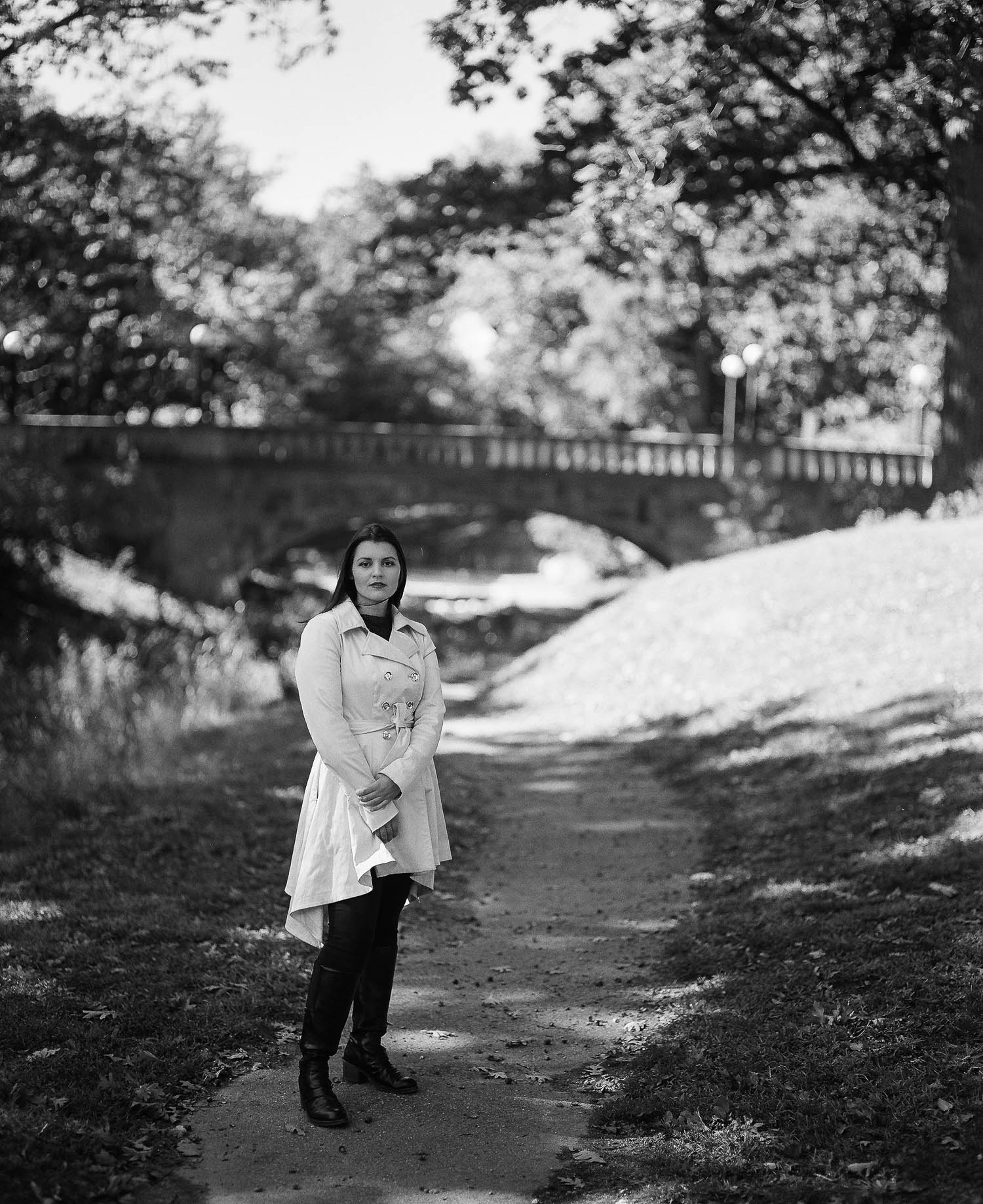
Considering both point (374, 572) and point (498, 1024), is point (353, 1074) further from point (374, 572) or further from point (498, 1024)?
point (374, 572)

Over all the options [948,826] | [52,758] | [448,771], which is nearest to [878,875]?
[948,826]

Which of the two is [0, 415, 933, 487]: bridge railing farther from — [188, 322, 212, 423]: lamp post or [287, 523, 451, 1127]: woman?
[287, 523, 451, 1127]: woman

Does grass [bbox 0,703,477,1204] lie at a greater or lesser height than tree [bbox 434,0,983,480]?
lesser

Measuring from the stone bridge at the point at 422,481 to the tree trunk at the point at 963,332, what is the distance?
37.3 ft

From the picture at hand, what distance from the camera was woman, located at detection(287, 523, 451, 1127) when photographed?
431 centimetres

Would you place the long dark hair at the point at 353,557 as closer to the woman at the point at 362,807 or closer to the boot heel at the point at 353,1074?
the woman at the point at 362,807

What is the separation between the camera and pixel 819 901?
6.46 metres

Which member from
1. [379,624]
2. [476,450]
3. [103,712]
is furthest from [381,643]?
[476,450]

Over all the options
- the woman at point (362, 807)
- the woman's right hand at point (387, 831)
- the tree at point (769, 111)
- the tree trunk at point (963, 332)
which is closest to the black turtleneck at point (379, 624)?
the woman at point (362, 807)

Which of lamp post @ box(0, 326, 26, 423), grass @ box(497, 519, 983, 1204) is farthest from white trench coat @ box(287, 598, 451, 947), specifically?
lamp post @ box(0, 326, 26, 423)

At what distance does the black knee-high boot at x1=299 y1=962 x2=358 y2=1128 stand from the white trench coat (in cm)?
14

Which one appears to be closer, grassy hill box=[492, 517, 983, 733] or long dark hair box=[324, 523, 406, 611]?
long dark hair box=[324, 523, 406, 611]

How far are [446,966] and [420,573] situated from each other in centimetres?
4409

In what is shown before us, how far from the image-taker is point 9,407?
3092 centimetres
